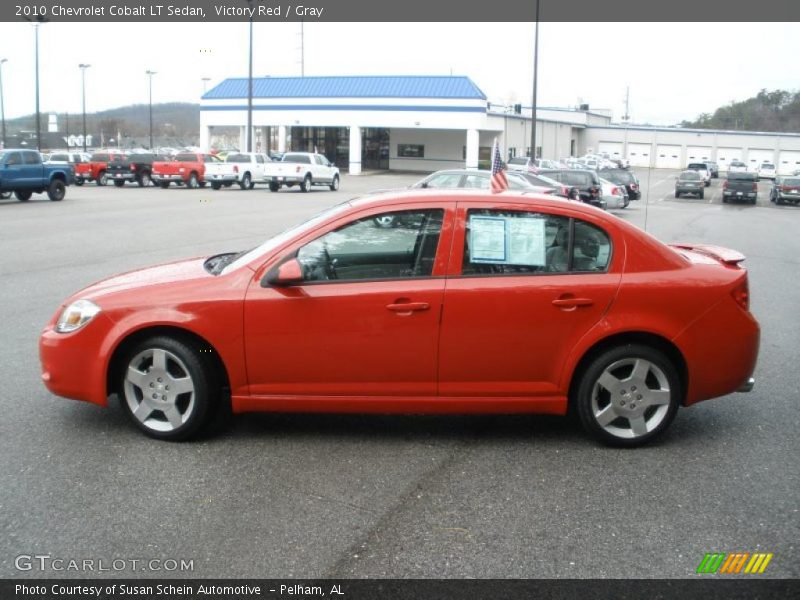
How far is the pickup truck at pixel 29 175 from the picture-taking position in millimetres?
28766

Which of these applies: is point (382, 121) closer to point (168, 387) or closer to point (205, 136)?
point (205, 136)

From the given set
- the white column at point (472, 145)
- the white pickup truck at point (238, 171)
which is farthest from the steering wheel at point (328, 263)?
the white column at point (472, 145)

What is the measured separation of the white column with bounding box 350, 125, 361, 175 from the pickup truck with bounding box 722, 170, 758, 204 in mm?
31885

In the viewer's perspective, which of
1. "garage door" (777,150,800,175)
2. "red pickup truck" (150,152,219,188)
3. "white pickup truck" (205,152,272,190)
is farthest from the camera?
"garage door" (777,150,800,175)

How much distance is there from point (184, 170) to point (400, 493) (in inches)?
1542

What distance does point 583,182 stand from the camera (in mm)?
30609

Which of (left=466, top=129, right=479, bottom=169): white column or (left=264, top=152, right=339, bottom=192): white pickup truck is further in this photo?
(left=466, top=129, right=479, bottom=169): white column

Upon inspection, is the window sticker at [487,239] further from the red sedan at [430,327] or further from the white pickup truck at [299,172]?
the white pickup truck at [299,172]

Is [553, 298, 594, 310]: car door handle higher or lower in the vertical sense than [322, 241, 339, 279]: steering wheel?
lower

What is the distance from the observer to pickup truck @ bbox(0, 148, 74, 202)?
28766mm

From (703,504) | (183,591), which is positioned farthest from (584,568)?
(183,591)

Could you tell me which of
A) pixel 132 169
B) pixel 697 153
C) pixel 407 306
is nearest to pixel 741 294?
pixel 407 306

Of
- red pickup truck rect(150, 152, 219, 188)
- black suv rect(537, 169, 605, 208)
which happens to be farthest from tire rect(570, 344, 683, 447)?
red pickup truck rect(150, 152, 219, 188)

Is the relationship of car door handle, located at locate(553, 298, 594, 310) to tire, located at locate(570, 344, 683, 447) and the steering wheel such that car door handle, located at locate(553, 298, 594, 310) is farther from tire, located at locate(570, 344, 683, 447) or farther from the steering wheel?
the steering wheel
